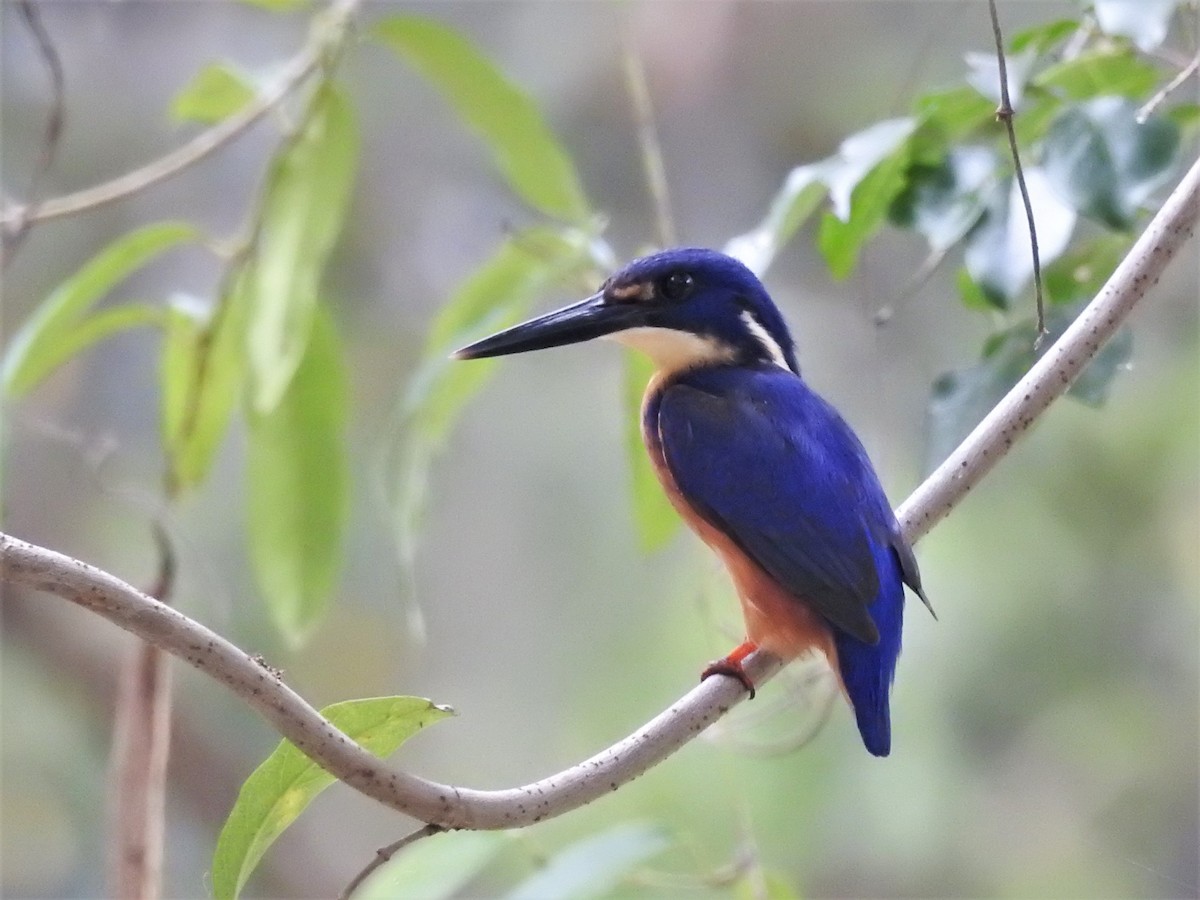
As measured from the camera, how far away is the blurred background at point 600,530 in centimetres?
297

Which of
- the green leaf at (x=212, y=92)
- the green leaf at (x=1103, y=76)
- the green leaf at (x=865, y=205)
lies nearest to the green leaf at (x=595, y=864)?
the green leaf at (x=865, y=205)

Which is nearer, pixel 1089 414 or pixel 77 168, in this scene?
pixel 1089 414

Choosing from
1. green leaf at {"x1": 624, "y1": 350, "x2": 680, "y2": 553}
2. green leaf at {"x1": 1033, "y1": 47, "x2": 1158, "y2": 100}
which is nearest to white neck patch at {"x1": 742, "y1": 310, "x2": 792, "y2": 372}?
green leaf at {"x1": 624, "y1": 350, "x2": 680, "y2": 553}

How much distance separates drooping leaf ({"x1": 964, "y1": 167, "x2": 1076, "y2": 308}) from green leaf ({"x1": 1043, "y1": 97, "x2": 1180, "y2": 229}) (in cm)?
3

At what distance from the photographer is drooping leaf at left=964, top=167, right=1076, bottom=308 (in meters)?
1.45

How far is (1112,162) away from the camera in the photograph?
4.61 feet

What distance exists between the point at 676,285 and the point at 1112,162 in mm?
577

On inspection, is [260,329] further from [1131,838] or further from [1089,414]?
[1131,838]

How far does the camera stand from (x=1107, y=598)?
3045 millimetres

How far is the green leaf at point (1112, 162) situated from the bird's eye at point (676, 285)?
19.6 inches

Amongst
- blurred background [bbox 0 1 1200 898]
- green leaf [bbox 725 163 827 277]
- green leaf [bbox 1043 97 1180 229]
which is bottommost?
blurred background [bbox 0 1 1200 898]

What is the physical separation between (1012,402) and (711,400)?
50 centimetres

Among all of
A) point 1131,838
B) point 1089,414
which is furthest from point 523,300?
point 1131,838

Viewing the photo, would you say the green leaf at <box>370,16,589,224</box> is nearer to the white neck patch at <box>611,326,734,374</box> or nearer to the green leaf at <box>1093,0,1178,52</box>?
the white neck patch at <box>611,326,734,374</box>
